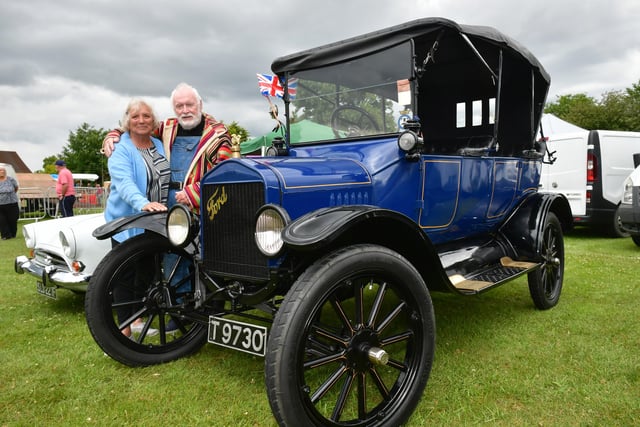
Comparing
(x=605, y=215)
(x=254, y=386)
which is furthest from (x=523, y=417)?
(x=605, y=215)

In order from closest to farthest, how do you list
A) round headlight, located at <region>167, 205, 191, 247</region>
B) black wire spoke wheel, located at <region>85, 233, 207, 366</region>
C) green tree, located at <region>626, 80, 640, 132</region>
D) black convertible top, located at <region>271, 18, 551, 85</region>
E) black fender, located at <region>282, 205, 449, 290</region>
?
1. black fender, located at <region>282, 205, 449, 290</region>
2. round headlight, located at <region>167, 205, 191, 247</region>
3. black wire spoke wheel, located at <region>85, 233, 207, 366</region>
4. black convertible top, located at <region>271, 18, 551, 85</region>
5. green tree, located at <region>626, 80, 640, 132</region>

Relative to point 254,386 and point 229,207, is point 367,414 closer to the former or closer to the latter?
point 254,386

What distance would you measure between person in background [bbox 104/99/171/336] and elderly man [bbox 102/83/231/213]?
88 millimetres

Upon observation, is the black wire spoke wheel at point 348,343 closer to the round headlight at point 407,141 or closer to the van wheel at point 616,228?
the round headlight at point 407,141

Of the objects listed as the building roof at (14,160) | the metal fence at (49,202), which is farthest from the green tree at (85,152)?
the metal fence at (49,202)

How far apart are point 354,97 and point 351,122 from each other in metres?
0.18

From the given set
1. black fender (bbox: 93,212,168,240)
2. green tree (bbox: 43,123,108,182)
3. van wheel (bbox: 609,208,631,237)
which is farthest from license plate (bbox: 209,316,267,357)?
green tree (bbox: 43,123,108,182)

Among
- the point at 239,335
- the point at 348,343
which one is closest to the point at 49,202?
the point at 239,335

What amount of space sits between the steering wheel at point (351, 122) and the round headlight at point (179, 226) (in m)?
1.35

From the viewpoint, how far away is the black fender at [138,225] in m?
3.06

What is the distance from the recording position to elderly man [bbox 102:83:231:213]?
357 centimetres

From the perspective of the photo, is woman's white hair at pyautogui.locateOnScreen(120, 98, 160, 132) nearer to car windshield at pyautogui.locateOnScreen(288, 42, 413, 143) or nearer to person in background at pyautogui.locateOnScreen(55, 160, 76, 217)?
car windshield at pyautogui.locateOnScreen(288, 42, 413, 143)

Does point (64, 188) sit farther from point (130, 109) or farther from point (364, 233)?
point (364, 233)

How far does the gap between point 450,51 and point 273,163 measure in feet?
7.28
